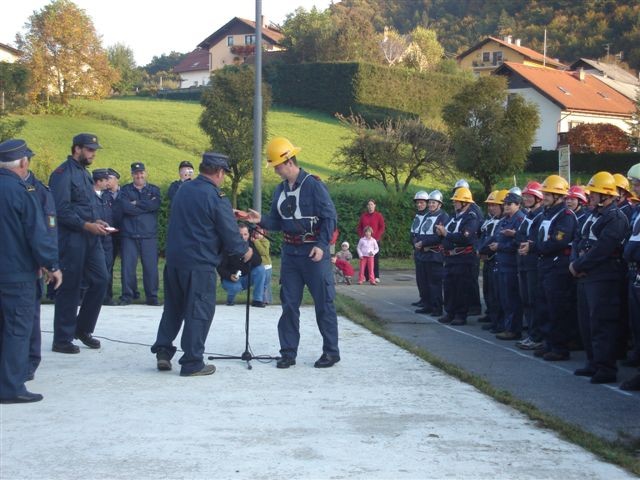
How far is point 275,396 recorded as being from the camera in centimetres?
750

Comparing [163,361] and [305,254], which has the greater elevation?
[305,254]

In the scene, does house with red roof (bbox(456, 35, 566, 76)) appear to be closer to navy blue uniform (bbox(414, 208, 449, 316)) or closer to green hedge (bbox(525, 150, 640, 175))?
green hedge (bbox(525, 150, 640, 175))

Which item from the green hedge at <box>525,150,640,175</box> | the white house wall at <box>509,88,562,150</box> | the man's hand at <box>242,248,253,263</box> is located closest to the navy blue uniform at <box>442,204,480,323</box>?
the man's hand at <box>242,248,253,263</box>

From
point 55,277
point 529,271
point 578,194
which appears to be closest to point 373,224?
point 529,271

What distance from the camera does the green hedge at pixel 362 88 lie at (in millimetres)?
58969

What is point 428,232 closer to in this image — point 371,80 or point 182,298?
point 182,298

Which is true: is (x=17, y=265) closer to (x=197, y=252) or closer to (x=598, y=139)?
(x=197, y=252)

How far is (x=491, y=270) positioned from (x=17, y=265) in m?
8.20

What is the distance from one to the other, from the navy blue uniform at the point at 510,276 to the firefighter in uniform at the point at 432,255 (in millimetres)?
2482

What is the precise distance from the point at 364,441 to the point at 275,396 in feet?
5.11

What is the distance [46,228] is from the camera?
743 centimetres

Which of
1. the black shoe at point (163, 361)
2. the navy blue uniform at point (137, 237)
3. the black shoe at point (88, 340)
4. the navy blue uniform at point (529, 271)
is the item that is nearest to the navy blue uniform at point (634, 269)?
the navy blue uniform at point (529, 271)

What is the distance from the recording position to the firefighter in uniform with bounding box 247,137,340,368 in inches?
344

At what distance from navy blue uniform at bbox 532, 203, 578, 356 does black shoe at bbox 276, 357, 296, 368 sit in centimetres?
330
